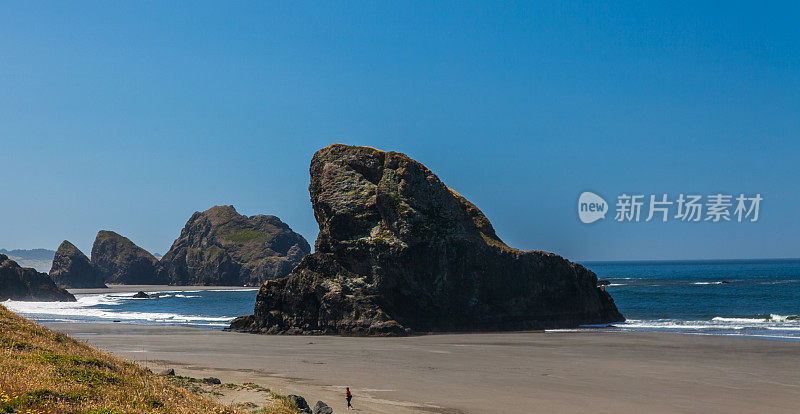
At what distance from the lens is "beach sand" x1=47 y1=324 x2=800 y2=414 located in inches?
904

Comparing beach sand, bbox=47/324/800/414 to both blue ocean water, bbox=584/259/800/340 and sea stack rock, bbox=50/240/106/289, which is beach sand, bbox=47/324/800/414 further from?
sea stack rock, bbox=50/240/106/289

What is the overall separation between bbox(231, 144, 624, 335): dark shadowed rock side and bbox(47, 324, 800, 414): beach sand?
4358 millimetres

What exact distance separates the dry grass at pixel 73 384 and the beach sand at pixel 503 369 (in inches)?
154

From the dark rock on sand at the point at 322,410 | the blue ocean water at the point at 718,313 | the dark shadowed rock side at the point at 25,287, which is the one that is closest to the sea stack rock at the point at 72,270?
the dark shadowed rock side at the point at 25,287

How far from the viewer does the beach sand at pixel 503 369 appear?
75.3ft

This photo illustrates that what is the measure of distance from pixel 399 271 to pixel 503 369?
21.5 m

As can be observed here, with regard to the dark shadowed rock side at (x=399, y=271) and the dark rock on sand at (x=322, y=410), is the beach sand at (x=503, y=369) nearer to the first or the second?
the dark rock on sand at (x=322, y=410)

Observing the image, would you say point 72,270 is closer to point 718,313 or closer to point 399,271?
point 399,271

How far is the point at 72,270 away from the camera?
176 m

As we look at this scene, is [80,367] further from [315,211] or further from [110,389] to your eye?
[315,211]

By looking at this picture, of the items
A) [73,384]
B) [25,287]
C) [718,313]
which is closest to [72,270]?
[25,287]

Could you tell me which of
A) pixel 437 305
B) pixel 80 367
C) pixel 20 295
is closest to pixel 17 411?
pixel 80 367

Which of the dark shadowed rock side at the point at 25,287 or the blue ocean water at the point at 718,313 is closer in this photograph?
the blue ocean water at the point at 718,313

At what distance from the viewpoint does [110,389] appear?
15.4 meters
